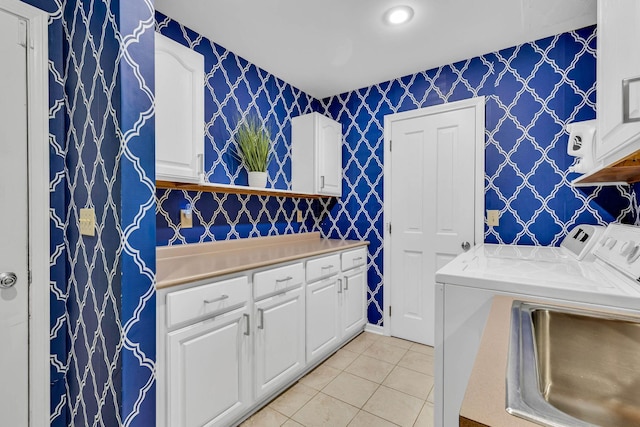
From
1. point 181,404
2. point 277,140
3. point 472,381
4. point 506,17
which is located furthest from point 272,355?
point 506,17

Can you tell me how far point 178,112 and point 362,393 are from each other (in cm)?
207

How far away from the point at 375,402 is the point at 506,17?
2595mm

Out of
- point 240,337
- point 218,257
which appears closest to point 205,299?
point 240,337

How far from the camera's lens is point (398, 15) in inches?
78.4

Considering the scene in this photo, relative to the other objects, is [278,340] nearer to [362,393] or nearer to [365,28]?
[362,393]

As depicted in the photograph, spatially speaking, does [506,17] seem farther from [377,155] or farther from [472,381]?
[472,381]

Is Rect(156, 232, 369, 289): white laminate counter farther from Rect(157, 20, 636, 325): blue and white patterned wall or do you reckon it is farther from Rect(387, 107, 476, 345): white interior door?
Rect(387, 107, 476, 345): white interior door

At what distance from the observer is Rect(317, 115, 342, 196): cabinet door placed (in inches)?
116

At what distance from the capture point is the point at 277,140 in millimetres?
2930

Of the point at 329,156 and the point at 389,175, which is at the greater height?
the point at 329,156

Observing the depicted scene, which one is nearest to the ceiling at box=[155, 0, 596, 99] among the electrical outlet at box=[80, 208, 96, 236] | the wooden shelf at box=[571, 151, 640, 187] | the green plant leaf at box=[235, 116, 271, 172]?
the green plant leaf at box=[235, 116, 271, 172]
